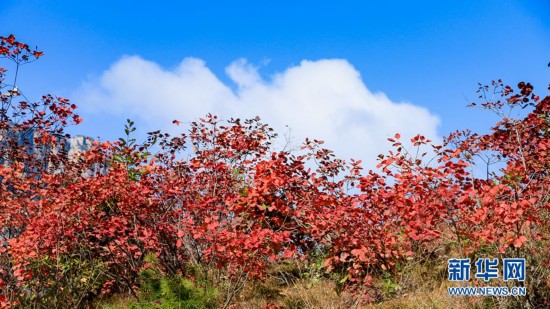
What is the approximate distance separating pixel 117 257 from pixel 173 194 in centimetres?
167

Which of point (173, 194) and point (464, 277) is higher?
point (173, 194)

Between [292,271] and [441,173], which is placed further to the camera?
[292,271]

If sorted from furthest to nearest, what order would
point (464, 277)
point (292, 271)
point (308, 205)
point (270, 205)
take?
point (292, 271)
point (308, 205)
point (270, 205)
point (464, 277)

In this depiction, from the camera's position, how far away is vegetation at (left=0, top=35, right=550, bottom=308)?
5.17 metres

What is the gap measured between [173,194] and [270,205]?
1.99m

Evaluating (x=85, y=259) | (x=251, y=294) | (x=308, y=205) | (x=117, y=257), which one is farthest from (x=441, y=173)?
(x=85, y=259)

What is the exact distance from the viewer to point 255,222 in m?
6.62

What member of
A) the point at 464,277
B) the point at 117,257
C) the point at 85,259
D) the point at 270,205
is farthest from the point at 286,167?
the point at 85,259

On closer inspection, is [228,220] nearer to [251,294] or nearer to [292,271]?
[251,294]

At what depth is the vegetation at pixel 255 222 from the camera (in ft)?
17.0

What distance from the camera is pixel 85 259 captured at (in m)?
8.12

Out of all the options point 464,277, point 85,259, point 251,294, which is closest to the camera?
point 464,277

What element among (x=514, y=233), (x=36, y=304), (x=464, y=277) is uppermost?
(x=514, y=233)

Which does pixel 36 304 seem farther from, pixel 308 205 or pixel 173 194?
pixel 308 205
